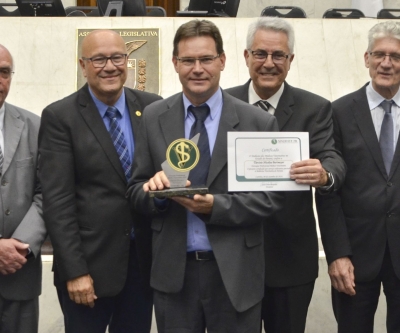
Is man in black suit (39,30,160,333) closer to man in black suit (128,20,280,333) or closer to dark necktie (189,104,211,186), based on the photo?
man in black suit (128,20,280,333)

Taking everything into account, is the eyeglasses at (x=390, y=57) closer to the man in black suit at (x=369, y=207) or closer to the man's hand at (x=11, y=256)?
the man in black suit at (x=369, y=207)

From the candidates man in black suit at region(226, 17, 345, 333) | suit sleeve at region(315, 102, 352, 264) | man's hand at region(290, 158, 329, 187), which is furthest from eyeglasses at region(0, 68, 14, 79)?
suit sleeve at region(315, 102, 352, 264)

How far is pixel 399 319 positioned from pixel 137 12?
4.43m

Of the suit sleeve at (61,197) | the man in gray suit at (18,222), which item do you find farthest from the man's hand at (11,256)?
the suit sleeve at (61,197)

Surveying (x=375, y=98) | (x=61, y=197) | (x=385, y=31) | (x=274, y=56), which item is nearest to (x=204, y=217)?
(x=61, y=197)

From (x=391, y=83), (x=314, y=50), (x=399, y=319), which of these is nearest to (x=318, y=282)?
(x=399, y=319)

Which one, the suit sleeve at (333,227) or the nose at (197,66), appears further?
the suit sleeve at (333,227)

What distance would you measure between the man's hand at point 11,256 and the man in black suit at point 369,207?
1393 mm

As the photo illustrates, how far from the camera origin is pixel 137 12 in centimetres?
659

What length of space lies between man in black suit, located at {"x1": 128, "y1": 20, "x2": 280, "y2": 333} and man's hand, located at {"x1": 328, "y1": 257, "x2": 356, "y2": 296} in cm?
58

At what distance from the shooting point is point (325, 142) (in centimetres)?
302

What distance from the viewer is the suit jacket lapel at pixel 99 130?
2.93 metres

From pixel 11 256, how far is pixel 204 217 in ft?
3.13

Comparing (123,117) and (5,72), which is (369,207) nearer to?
(123,117)
